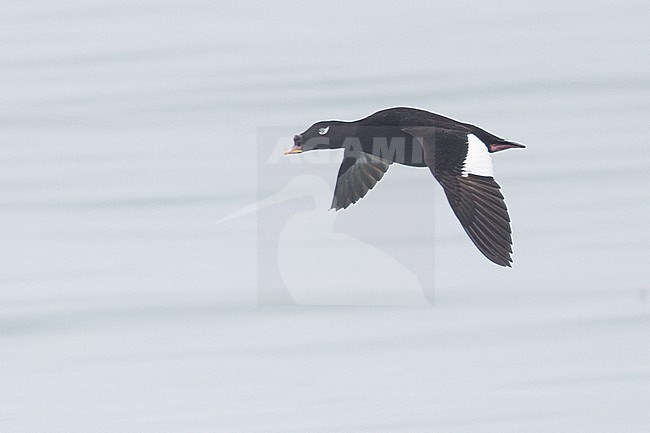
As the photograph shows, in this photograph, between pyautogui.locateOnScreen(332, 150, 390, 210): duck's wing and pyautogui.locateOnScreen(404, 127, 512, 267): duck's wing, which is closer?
pyautogui.locateOnScreen(404, 127, 512, 267): duck's wing

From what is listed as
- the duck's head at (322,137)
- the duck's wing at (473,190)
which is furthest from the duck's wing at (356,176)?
the duck's wing at (473,190)

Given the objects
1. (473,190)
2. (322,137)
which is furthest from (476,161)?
(322,137)

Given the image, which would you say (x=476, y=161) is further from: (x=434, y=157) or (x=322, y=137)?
(x=322, y=137)

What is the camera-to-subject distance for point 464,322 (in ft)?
16.7

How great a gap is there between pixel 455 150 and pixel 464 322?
55 cm

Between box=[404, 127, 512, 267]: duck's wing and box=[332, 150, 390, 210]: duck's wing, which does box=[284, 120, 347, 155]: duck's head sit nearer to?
box=[332, 150, 390, 210]: duck's wing

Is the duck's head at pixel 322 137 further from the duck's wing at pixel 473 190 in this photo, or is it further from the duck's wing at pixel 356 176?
the duck's wing at pixel 473 190

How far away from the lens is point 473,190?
16.5 ft

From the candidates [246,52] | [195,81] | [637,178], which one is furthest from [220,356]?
[246,52]

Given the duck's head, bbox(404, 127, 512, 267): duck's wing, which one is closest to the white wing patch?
bbox(404, 127, 512, 267): duck's wing

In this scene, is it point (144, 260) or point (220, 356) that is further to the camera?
point (144, 260)

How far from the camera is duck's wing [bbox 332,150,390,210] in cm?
597

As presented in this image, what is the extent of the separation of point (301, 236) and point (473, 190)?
107cm

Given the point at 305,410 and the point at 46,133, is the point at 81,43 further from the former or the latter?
the point at 305,410
